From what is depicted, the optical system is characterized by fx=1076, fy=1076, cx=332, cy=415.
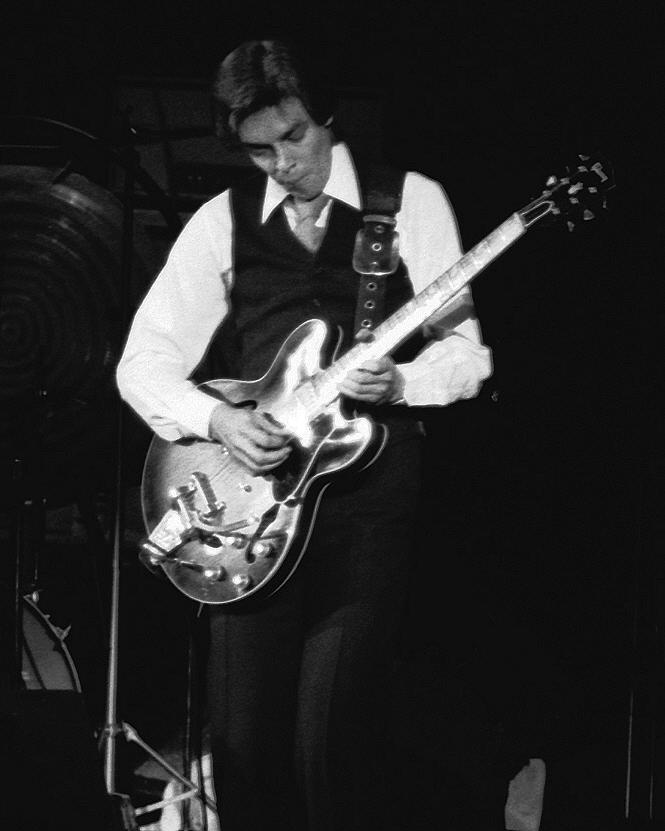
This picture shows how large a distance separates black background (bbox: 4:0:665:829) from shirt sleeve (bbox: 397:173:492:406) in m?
0.56

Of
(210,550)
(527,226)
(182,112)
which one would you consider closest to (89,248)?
(182,112)

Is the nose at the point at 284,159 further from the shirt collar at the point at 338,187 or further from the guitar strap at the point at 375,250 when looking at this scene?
the guitar strap at the point at 375,250

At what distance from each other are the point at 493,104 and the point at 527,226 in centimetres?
87

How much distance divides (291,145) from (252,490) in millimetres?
695

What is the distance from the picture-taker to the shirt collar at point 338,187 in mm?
2174

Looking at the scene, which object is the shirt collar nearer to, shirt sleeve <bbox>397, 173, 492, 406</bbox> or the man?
the man

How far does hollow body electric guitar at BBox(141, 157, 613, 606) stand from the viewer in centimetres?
199

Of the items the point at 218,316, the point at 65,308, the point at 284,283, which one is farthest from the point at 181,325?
the point at 65,308

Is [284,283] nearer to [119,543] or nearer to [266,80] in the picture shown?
[266,80]

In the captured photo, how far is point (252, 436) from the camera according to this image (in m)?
2.07

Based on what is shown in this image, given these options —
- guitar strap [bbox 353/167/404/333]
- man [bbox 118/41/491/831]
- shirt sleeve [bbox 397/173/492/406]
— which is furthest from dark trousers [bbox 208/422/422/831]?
guitar strap [bbox 353/167/404/333]

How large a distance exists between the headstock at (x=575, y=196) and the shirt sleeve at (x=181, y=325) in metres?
0.65

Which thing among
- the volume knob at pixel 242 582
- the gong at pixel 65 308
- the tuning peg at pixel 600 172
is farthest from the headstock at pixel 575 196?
the gong at pixel 65 308

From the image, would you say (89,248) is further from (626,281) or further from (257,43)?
(626,281)
